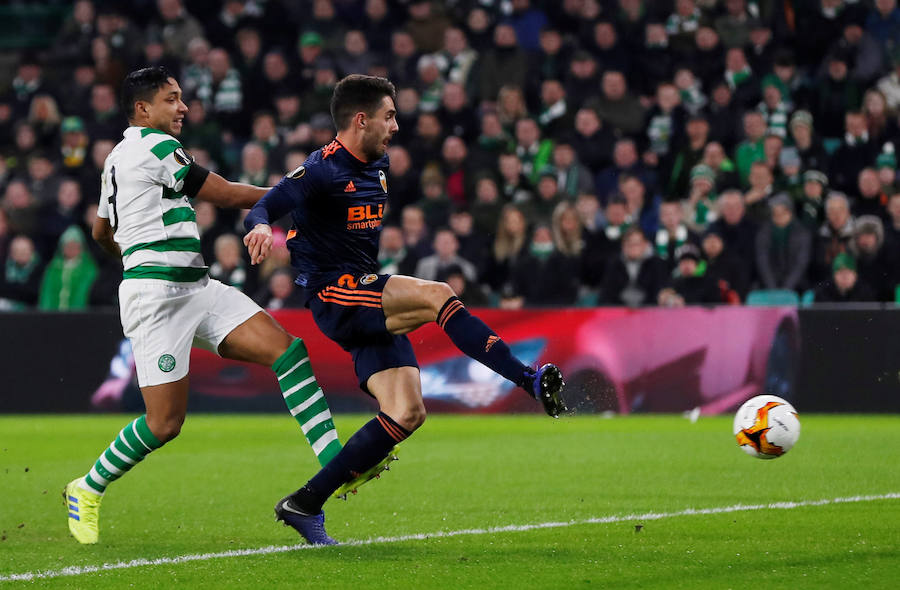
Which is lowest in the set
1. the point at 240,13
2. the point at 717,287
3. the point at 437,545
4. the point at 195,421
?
the point at 195,421

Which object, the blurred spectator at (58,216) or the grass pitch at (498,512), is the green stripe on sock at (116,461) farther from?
the blurred spectator at (58,216)

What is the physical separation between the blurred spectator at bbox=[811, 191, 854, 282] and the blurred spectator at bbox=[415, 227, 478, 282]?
3448 millimetres

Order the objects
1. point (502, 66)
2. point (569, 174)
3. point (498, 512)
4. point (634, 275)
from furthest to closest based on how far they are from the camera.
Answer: point (502, 66) < point (569, 174) < point (634, 275) < point (498, 512)

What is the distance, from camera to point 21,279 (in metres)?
15.9

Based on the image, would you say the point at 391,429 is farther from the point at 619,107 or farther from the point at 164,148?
the point at 619,107

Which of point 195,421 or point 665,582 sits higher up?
point 665,582

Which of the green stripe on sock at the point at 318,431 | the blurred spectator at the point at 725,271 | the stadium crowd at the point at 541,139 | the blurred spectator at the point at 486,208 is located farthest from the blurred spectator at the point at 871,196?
the green stripe on sock at the point at 318,431

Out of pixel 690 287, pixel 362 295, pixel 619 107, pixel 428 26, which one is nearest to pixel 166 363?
pixel 362 295

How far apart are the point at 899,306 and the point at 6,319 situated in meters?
8.78

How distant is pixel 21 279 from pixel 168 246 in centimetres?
981

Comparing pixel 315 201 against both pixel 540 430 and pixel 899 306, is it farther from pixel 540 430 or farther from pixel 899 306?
pixel 899 306

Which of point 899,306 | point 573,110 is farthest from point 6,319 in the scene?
point 899,306

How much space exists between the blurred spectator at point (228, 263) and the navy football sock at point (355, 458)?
8.81 m

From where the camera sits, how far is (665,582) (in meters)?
5.40
